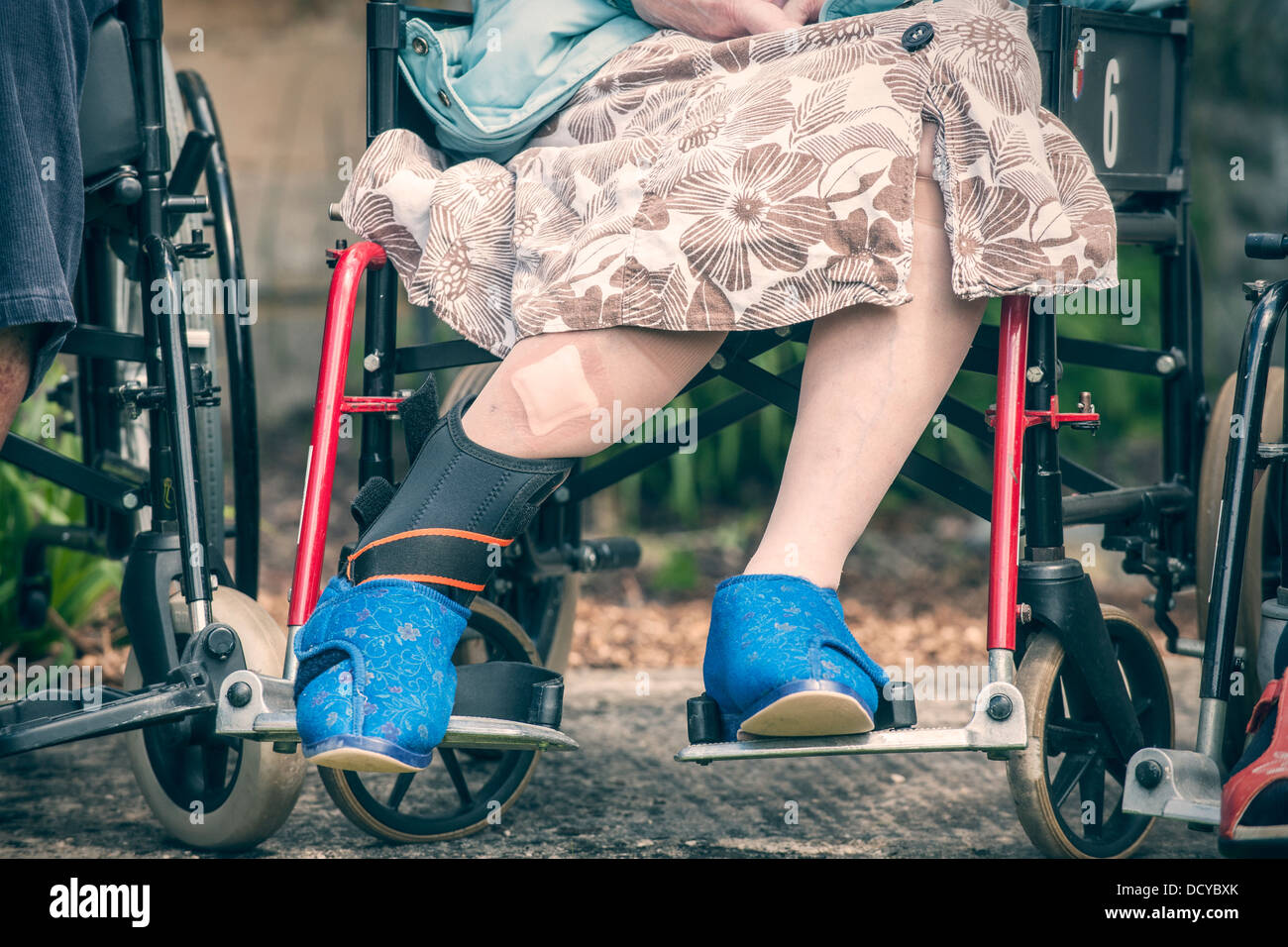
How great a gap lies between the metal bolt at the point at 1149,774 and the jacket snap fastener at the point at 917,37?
2.28ft

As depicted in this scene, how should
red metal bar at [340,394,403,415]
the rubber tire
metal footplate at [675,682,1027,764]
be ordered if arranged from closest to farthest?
metal footplate at [675,682,1027,764] → red metal bar at [340,394,403,415] → the rubber tire

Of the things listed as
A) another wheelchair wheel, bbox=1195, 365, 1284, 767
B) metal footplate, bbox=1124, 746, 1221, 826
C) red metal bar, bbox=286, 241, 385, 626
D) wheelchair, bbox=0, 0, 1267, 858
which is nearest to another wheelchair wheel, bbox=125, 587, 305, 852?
wheelchair, bbox=0, 0, 1267, 858

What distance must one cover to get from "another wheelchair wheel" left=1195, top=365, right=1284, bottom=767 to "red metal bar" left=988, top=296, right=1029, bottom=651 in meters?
0.35

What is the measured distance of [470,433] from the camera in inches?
48.4

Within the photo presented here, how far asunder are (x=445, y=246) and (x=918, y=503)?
94.0 inches

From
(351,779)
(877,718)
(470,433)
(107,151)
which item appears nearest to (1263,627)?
(877,718)

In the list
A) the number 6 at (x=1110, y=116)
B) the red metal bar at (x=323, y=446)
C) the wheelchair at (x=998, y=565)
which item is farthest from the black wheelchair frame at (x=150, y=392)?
the number 6 at (x=1110, y=116)

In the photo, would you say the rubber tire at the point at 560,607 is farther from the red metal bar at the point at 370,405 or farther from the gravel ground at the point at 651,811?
the red metal bar at the point at 370,405

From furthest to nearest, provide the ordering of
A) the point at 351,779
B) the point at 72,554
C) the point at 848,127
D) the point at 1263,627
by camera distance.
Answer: the point at 72,554, the point at 351,779, the point at 1263,627, the point at 848,127

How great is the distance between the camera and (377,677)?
1092 millimetres

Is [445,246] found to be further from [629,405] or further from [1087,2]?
[1087,2]

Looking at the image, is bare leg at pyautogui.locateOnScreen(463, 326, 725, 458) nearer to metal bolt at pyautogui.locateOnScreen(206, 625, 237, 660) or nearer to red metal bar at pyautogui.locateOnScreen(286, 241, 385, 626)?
red metal bar at pyautogui.locateOnScreen(286, 241, 385, 626)

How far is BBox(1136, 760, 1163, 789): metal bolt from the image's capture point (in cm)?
126
